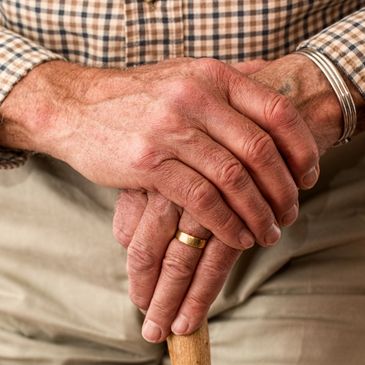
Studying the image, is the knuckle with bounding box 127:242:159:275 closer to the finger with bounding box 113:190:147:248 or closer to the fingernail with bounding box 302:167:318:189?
the finger with bounding box 113:190:147:248

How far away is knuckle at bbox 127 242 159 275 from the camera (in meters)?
0.98

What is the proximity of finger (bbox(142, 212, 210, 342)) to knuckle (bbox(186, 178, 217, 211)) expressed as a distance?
50 mm

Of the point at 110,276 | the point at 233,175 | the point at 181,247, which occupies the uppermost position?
the point at 233,175

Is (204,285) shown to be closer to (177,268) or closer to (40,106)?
(177,268)

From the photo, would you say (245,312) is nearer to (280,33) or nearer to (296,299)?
(296,299)

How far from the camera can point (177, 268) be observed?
967mm

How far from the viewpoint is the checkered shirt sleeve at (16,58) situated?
1.06 m

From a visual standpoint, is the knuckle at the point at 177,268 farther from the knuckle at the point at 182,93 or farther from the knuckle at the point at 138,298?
the knuckle at the point at 182,93

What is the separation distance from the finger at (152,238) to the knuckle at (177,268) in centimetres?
2

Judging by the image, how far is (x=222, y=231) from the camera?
93 centimetres

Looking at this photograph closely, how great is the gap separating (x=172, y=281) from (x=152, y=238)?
0.06 metres

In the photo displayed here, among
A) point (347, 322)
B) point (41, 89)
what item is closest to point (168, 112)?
point (41, 89)

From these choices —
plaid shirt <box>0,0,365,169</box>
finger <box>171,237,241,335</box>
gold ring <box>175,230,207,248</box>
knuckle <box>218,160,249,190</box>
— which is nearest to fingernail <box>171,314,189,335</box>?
finger <box>171,237,241,335</box>

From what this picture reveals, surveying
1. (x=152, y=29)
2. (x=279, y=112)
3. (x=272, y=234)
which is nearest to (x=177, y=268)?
(x=272, y=234)
